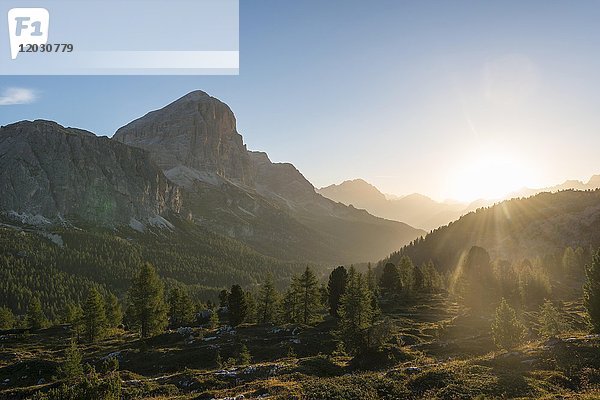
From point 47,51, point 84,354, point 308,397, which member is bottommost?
point 84,354

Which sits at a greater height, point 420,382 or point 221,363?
point 420,382

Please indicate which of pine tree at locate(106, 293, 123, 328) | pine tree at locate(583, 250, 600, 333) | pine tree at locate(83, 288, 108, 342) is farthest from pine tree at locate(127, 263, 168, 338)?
pine tree at locate(583, 250, 600, 333)

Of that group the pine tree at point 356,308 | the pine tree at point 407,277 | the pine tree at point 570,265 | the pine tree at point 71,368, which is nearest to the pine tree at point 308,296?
the pine tree at point 356,308

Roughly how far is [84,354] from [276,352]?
98.4 ft

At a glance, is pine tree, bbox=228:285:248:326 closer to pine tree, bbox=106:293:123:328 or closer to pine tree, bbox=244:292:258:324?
pine tree, bbox=244:292:258:324

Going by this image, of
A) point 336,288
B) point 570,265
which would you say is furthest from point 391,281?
point 570,265

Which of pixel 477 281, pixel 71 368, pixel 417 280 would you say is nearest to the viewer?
pixel 71 368

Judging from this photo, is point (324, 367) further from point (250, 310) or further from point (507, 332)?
point (250, 310)

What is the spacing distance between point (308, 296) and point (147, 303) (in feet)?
101

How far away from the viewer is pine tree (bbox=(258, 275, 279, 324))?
85.0 meters

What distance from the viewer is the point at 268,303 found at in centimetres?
8550

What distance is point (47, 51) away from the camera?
44562mm

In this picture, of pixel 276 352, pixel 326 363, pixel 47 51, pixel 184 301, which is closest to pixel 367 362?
pixel 326 363

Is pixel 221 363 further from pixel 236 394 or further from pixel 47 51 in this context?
pixel 47 51
